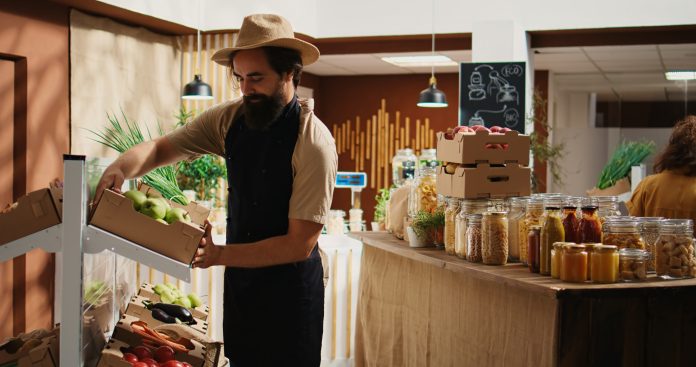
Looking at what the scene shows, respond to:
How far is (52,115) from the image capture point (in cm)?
702

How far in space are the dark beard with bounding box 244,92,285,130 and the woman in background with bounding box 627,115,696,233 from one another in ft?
8.69

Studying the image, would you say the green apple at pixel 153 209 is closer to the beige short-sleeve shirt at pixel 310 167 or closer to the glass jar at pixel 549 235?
the beige short-sleeve shirt at pixel 310 167

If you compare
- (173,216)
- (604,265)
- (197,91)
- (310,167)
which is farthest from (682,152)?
(197,91)

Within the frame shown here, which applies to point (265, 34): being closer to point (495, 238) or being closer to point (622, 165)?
point (495, 238)

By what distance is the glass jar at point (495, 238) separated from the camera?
125 inches

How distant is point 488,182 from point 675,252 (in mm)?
825

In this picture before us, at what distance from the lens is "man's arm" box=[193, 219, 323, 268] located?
2.49 metres

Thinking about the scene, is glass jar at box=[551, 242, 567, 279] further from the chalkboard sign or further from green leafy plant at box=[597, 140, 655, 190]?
green leafy plant at box=[597, 140, 655, 190]

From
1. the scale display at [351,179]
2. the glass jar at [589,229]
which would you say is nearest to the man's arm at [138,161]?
the glass jar at [589,229]

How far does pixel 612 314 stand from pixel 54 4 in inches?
224

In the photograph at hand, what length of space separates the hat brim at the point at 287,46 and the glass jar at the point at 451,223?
1.01 m

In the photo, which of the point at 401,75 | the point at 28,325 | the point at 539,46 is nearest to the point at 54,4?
the point at 28,325

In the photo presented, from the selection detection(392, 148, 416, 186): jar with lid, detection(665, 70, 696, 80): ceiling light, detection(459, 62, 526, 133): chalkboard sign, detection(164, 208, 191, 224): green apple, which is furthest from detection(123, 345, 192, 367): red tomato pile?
detection(665, 70, 696, 80): ceiling light

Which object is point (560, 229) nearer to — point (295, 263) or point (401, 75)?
point (295, 263)
